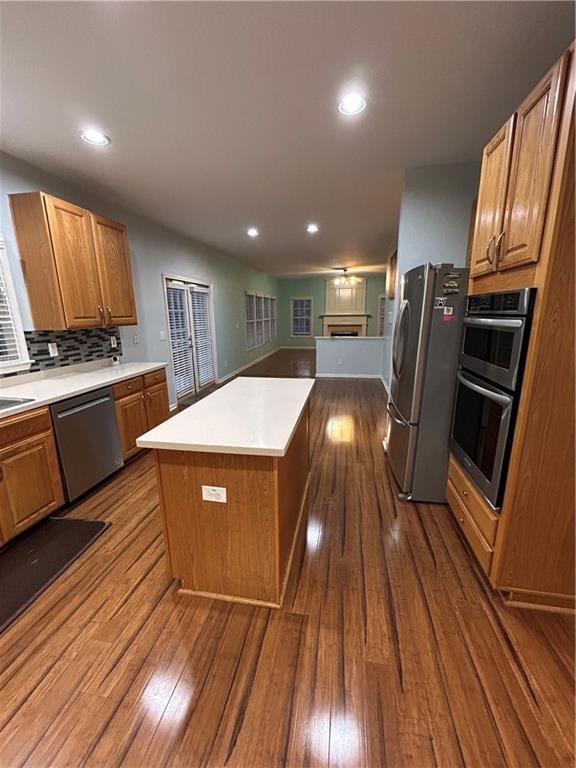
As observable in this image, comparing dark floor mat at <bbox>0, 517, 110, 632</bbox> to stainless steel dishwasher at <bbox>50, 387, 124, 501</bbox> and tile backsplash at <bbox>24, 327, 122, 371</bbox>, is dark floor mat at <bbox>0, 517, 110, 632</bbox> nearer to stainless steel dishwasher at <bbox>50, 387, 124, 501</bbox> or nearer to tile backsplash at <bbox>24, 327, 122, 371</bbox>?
stainless steel dishwasher at <bbox>50, 387, 124, 501</bbox>

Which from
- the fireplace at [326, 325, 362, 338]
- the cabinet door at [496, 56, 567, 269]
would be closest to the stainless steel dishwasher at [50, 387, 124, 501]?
the cabinet door at [496, 56, 567, 269]

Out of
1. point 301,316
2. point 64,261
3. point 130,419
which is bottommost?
point 130,419

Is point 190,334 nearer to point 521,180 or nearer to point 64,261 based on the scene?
point 64,261

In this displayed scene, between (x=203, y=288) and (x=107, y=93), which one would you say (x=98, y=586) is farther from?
(x=203, y=288)

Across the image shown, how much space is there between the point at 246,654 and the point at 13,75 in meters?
3.05

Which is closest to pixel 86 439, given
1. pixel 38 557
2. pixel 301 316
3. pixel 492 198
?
pixel 38 557

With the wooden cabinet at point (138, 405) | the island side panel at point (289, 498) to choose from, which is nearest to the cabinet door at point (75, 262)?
the wooden cabinet at point (138, 405)

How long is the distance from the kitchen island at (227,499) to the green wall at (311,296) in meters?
9.81

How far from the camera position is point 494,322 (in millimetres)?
1570

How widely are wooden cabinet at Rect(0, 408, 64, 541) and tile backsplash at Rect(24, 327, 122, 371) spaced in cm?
89

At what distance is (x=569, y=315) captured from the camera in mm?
1262

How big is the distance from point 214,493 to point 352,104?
93.4 inches

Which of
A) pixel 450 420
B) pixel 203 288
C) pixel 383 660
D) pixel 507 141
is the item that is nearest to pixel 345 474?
pixel 450 420

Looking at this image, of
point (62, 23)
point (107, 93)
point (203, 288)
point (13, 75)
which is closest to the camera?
point (62, 23)
